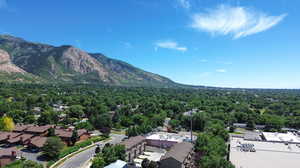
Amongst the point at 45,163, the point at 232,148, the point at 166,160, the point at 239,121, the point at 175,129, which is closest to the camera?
the point at 166,160

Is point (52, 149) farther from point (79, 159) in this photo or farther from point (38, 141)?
point (38, 141)

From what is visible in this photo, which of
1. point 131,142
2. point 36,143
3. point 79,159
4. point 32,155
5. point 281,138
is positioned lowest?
point 79,159

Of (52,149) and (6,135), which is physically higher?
(6,135)

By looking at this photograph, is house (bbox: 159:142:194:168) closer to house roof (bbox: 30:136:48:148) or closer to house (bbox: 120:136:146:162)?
house (bbox: 120:136:146:162)

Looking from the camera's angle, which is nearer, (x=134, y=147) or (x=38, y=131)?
(x=134, y=147)

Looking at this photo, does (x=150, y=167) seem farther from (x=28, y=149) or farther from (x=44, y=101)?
(x=44, y=101)

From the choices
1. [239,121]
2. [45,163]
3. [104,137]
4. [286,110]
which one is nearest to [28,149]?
[45,163]

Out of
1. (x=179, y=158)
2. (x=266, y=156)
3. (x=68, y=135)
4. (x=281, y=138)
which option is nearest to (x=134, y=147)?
(x=179, y=158)
